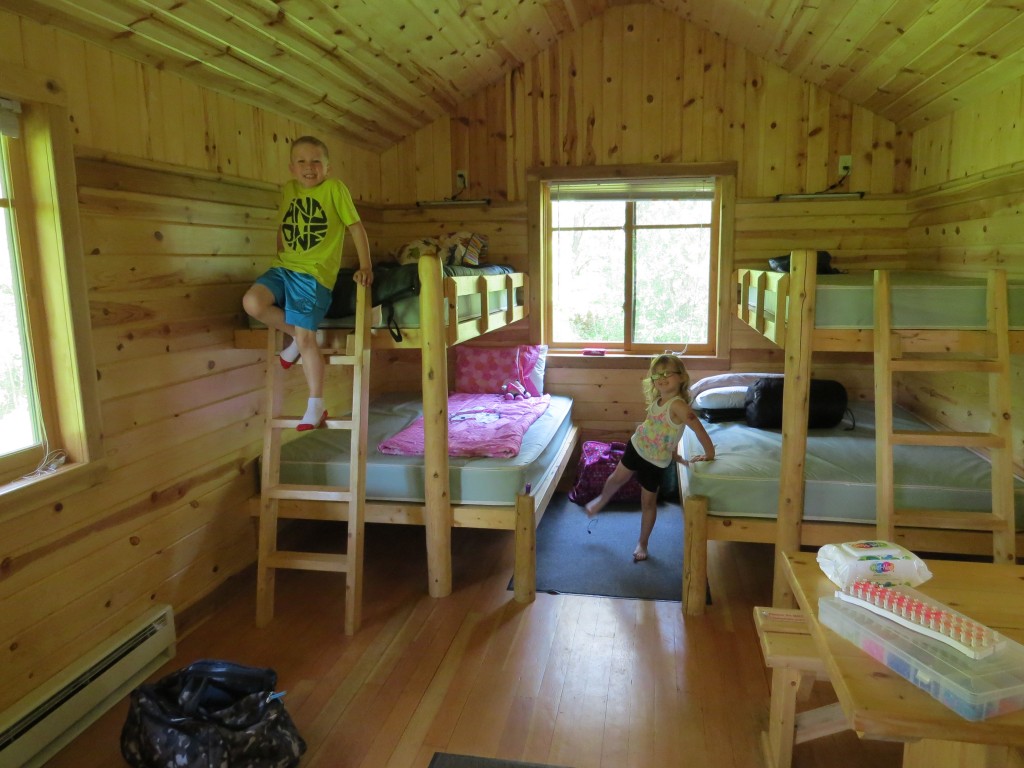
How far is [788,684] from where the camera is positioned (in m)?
1.89

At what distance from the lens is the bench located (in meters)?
1.84

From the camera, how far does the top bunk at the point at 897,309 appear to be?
2469 mm

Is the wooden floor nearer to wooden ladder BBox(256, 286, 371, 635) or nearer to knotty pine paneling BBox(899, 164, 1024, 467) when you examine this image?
wooden ladder BBox(256, 286, 371, 635)

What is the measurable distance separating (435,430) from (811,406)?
75.9 inches

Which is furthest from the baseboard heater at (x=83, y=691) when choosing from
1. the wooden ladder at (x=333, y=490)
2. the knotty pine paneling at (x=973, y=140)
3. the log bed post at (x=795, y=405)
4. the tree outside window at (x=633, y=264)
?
the knotty pine paneling at (x=973, y=140)

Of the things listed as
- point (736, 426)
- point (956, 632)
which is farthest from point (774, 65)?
point (956, 632)

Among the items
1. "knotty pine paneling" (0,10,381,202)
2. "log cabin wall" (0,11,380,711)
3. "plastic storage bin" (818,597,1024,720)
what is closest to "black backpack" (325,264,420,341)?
"log cabin wall" (0,11,380,711)

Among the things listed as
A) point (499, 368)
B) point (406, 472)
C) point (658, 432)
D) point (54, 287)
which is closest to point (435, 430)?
point (406, 472)

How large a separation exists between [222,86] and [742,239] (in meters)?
3.00

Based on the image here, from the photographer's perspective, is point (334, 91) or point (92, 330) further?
point (334, 91)

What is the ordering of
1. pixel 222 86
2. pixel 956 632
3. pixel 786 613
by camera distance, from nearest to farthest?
1. pixel 956 632
2. pixel 786 613
3. pixel 222 86

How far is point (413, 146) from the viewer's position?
4566 mm

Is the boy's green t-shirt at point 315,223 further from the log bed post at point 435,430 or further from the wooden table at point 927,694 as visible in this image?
the wooden table at point 927,694

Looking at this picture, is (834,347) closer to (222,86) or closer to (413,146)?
(222,86)
